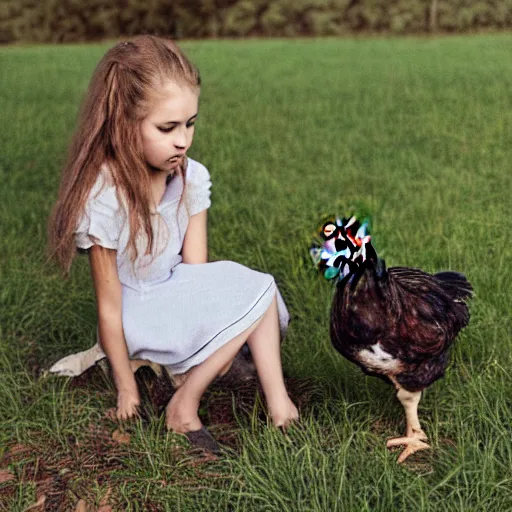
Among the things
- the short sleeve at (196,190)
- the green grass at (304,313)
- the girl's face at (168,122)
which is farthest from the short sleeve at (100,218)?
the green grass at (304,313)

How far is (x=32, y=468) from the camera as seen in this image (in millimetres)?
2570

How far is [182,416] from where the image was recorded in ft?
8.60

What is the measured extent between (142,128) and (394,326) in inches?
37.0

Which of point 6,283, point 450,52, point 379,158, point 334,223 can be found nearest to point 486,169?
point 379,158

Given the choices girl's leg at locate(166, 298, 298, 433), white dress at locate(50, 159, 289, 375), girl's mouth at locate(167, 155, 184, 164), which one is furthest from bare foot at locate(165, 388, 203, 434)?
girl's mouth at locate(167, 155, 184, 164)

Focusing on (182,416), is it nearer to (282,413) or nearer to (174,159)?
(282,413)

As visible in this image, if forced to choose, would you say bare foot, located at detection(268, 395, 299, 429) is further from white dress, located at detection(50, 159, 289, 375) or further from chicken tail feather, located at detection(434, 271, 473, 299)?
chicken tail feather, located at detection(434, 271, 473, 299)

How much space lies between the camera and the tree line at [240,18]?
20.0 m

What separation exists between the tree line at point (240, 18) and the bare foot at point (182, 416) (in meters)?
18.4

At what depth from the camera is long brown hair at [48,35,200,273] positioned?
245 centimetres

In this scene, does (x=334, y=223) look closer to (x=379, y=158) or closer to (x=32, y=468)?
(x=32, y=468)

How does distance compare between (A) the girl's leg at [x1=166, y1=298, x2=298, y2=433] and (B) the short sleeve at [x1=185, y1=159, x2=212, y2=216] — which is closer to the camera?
(A) the girl's leg at [x1=166, y1=298, x2=298, y2=433]

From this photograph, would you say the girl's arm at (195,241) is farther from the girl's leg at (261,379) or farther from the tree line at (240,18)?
the tree line at (240,18)

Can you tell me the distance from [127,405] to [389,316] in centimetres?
97
